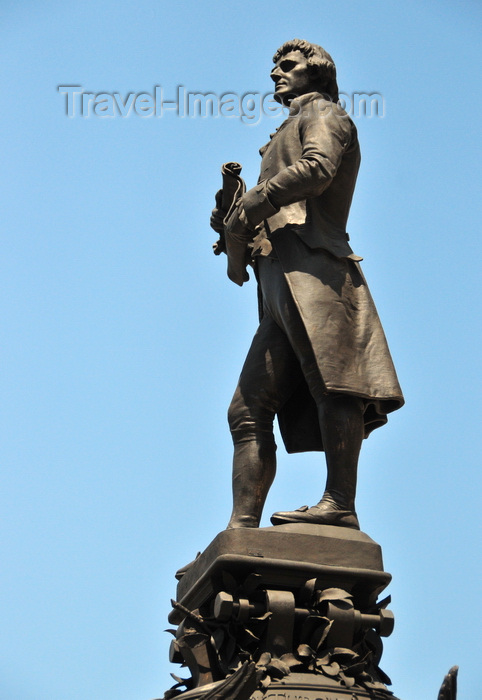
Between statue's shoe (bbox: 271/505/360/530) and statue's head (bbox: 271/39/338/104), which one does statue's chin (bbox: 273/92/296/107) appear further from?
statue's shoe (bbox: 271/505/360/530)

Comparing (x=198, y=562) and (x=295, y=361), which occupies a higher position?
(x=295, y=361)

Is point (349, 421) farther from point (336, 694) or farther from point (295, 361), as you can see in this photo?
point (336, 694)

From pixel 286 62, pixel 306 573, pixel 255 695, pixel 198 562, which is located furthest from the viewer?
pixel 286 62

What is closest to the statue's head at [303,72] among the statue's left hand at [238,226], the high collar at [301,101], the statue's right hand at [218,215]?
the high collar at [301,101]

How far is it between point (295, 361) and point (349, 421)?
2.19 feet

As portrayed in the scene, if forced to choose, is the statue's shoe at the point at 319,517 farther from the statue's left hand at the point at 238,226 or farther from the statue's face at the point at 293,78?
the statue's face at the point at 293,78

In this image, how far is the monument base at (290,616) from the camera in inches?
277

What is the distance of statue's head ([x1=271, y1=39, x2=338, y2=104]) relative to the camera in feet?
29.7

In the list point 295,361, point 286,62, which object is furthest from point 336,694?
point 286,62

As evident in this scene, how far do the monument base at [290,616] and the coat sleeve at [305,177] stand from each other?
7.23ft

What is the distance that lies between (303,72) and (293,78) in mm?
91

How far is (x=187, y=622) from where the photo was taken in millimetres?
7418

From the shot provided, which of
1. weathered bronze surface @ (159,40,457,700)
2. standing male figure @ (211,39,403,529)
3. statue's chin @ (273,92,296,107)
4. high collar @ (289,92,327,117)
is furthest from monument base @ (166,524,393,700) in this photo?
statue's chin @ (273,92,296,107)

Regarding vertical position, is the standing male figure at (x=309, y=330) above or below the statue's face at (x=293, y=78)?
below
